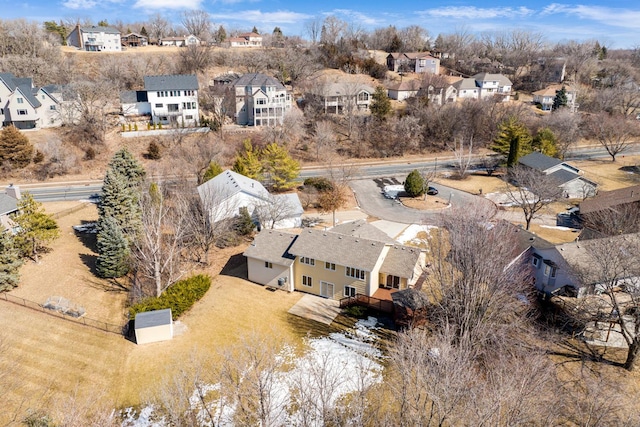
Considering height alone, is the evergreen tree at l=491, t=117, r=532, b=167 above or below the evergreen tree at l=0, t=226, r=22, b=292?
above

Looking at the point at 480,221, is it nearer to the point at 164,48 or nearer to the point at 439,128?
the point at 439,128

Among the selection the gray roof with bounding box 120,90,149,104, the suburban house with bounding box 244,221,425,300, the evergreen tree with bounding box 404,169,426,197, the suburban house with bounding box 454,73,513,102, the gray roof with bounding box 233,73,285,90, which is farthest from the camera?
the suburban house with bounding box 454,73,513,102

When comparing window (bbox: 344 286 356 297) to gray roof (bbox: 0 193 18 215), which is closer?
window (bbox: 344 286 356 297)

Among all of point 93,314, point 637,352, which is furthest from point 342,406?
point 93,314

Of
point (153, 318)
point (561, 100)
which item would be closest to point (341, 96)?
point (561, 100)

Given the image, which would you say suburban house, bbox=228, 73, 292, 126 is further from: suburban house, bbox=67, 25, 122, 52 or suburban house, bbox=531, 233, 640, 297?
suburban house, bbox=531, 233, 640, 297

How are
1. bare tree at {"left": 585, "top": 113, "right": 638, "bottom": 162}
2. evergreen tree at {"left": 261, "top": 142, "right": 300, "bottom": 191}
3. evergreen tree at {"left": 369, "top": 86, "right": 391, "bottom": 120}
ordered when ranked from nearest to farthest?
evergreen tree at {"left": 261, "top": 142, "right": 300, "bottom": 191}
bare tree at {"left": 585, "top": 113, "right": 638, "bottom": 162}
evergreen tree at {"left": 369, "top": 86, "right": 391, "bottom": 120}

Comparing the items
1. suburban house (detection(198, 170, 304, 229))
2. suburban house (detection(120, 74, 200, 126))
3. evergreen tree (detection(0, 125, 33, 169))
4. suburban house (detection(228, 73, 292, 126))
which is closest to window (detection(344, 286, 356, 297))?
suburban house (detection(198, 170, 304, 229))
